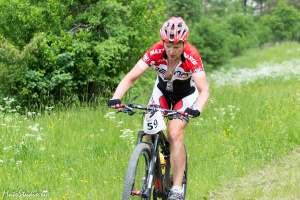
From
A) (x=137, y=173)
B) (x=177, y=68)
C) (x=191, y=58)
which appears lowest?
(x=137, y=173)

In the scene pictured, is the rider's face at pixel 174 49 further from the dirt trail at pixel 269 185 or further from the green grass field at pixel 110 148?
the dirt trail at pixel 269 185

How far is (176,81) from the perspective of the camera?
6.28 m

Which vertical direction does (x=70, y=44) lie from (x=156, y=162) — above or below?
above

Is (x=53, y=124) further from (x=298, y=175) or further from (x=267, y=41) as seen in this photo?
(x=267, y=41)

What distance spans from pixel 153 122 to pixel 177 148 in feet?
1.58

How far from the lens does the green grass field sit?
6.79m

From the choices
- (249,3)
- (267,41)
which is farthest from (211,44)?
(249,3)

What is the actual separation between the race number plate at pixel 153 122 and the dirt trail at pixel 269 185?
70.9 inches

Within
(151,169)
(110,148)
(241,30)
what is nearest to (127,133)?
(110,148)


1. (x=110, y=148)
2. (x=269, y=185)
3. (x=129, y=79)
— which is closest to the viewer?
(x=129, y=79)

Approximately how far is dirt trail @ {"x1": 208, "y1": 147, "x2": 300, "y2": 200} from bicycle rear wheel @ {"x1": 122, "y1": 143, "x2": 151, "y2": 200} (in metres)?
1.73

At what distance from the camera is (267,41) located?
5681cm

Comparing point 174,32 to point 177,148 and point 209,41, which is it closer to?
point 177,148

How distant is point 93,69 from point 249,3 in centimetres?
6079
